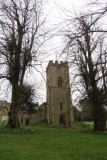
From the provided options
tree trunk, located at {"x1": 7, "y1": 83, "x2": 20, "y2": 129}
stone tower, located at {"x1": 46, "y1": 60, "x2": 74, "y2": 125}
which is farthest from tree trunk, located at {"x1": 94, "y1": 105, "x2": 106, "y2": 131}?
stone tower, located at {"x1": 46, "y1": 60, "x2": 74, "y2": 125}

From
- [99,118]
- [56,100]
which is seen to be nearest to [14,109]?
[99,118]

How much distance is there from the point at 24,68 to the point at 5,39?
3209 millimetres

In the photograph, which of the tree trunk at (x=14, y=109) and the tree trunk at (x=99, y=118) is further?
the tree trunk at (x=99, y=118)

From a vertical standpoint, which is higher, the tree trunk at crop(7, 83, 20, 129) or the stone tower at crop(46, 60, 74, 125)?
the stone tower at crop(46, 60, 74, 125)

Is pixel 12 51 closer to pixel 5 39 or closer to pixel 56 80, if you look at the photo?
pixel 5 39

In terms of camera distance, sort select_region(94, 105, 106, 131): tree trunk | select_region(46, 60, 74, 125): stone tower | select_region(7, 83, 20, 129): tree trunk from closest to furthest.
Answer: select_region(7, 83, 20, 129): tree trunk, select_region(94, 105, 106, 131): tree trunk, select_region(46, 60, 74, 125): stone tower

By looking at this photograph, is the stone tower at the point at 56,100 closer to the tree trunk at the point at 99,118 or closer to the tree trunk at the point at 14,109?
the tree trunk at the point at 99,118

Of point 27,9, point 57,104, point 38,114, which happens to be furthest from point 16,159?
point 38,114

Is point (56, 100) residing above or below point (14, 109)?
above

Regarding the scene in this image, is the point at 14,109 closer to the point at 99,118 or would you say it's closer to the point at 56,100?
the point at 99,118

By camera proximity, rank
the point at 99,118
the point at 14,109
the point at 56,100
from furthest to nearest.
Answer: the point at 56,100 < the point at 99,118 < the point at 14,109

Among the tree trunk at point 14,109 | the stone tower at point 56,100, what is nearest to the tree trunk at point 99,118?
the tree trunk at point 14,109

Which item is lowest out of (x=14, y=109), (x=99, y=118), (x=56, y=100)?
(x=99, y=118)

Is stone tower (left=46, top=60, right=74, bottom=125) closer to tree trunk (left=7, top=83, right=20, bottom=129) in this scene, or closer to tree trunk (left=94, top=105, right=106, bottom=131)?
tree trunk (left=94, top=105, right=106, bottom=131)
